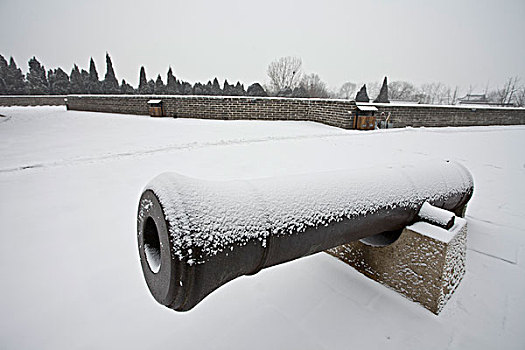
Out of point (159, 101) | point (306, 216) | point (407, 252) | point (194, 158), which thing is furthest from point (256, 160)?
point (159, 101)

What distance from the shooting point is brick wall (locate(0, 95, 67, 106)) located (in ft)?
82.5

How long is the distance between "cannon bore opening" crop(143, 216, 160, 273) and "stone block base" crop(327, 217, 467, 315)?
1.60 metres

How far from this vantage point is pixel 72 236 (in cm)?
263

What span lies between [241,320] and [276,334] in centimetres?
24

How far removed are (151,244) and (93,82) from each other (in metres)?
38.0

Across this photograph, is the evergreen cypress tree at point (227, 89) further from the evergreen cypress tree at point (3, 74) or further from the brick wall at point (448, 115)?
the evergreen cypress tree at point (3, 74)

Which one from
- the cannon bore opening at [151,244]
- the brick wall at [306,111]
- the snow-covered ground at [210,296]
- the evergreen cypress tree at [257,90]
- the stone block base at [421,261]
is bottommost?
the snow-covered ground at [210,296]

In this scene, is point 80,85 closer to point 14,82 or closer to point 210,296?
point 14,82

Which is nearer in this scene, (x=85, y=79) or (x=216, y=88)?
(x=216, y=88)

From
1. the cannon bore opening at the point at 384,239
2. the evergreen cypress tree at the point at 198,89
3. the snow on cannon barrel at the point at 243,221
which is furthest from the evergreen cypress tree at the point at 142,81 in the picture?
the snow on cannon barrel at the point at 243,221

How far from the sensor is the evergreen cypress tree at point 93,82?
31081 mm

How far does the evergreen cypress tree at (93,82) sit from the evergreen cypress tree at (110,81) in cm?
92

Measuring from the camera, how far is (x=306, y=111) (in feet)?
37.7

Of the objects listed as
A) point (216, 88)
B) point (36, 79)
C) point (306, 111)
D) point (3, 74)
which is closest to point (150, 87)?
point (216, 88)
